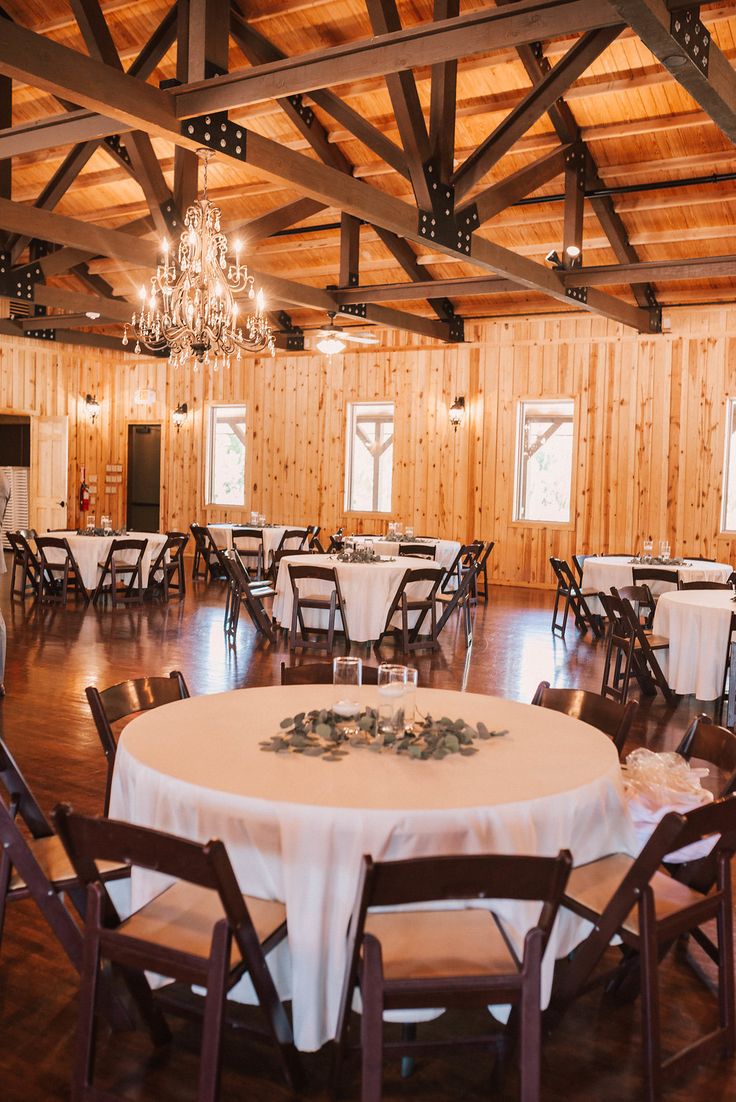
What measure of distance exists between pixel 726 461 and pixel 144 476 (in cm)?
1077

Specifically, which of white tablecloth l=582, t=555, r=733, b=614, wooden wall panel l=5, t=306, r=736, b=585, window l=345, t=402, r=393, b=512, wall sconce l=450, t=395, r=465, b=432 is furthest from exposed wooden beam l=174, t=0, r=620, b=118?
window l=345, t=402, r=393, b=512

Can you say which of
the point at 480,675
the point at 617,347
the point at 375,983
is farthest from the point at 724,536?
the point at 375,983

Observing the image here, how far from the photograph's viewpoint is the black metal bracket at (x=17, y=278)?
10.1 meters

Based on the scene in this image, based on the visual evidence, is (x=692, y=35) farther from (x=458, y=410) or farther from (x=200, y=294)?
(x=458, y=410)

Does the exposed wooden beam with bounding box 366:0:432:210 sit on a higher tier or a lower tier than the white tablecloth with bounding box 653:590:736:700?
higher

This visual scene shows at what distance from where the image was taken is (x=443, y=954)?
2.19 metres

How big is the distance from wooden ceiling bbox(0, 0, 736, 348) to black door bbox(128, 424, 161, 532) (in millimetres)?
3329

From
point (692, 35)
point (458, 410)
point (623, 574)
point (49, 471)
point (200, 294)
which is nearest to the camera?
point (692, 35)

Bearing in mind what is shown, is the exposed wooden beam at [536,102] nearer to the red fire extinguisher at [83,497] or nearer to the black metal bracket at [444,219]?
the black metal bracket at [444,219]

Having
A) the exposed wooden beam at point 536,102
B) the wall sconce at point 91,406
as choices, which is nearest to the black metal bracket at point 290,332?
the wall sconce at point 91,406

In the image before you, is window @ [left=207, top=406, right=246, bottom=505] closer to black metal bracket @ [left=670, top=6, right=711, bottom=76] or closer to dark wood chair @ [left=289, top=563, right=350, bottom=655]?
dark wood chair @ [left=289, top=563, right=350, bottom=655]

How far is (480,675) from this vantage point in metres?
7.66

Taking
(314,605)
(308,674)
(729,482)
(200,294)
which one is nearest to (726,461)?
(729,482)

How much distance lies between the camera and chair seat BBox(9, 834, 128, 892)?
Result: 2596mm
